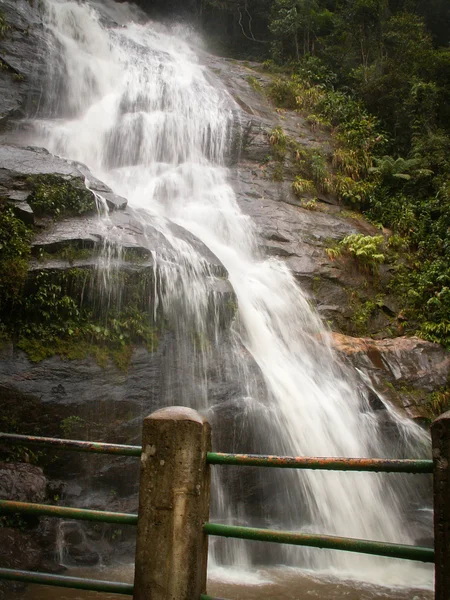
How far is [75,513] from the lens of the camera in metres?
Answer: 2.87

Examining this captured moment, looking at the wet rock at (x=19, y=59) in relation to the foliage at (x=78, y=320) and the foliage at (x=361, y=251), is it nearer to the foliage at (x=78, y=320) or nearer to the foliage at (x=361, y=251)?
the foliage at (x=78, y=320)

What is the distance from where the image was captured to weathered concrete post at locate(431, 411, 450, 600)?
235 centimetres

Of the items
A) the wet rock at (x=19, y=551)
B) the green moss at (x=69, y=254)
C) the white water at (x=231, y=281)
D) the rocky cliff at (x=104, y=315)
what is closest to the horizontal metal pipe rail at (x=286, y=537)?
the wet rock at (x=19, y=551)

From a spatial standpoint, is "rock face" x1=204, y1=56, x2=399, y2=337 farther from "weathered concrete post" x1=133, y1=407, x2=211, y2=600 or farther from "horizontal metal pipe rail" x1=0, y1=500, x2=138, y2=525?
"horizontal metal pipe rail" x1=0, y1=500, x2=138, y2=525

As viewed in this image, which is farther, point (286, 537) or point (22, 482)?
point (22, 482)

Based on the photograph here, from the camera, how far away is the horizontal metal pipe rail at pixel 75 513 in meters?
2.84

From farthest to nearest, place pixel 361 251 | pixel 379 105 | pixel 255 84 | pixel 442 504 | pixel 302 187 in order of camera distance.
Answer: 1. pixel 255 84
2. pixel 379 105
3. pixel 302 187
4. pixel 361 251
5. pixel 442 504

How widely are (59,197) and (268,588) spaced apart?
23.2ft

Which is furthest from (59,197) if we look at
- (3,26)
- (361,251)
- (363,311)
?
(3,26)

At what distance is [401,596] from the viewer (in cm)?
529

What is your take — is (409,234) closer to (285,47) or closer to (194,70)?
(194,70)

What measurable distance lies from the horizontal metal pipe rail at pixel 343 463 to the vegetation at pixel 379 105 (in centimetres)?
964

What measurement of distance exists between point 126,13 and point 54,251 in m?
21.8

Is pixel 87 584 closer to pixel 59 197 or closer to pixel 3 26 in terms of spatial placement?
pixel 59 197
